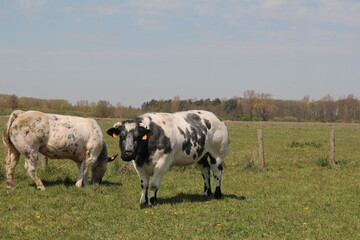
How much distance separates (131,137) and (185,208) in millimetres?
1928

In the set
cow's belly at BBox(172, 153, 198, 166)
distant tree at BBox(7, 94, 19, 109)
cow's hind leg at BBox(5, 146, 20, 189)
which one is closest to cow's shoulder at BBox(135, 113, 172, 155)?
cow's belly at BBox(172, 153, 198, 166)

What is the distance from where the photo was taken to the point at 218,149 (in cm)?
1191

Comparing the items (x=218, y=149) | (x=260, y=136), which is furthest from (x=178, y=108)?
(x=218, y=149)

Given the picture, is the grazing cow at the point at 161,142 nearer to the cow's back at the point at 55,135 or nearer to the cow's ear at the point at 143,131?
the cow's ear at the point at 143,131

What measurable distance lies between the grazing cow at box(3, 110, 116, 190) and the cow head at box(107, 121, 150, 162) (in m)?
2.93

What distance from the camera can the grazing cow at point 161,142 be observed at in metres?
10.1

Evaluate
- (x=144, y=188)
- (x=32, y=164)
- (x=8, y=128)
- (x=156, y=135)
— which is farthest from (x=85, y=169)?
(x=156, y=135)

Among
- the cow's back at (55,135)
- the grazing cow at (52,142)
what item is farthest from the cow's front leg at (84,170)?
the cow's back at (55,135)

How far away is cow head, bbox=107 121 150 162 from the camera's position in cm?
988

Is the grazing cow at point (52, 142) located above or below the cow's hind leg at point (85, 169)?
above

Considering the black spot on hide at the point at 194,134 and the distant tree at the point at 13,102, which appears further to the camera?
the distant tree at the point at 13,102

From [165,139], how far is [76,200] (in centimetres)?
251

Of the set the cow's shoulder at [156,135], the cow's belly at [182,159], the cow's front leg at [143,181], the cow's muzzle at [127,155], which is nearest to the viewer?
the cow's muzzle at [127,155]

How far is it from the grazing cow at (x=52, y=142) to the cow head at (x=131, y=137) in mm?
2925
